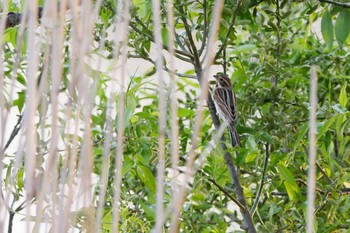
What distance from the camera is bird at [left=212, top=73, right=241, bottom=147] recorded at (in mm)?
1498

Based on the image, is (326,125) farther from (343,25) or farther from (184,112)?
(184,112)

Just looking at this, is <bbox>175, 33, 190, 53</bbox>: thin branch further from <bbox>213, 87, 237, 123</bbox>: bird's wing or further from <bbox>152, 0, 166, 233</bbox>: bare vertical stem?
<bbox>152, 0, 166, 233</bbox>: bare vertical stem

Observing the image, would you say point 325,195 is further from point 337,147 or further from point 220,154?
point 337,147

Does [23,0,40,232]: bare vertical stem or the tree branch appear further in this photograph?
the tree branch

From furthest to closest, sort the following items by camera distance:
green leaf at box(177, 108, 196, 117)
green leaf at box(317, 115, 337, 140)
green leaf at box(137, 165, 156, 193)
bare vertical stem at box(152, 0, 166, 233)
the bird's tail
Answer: green leaf at box(177, 108, 196, 117), the bird's tail, green leaf at box(137, 165, 156, 193), green leaf at box(317, 115, 337, 140), bare vertical stem at box(152, 0, 166, 233)

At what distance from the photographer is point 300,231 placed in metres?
1.59


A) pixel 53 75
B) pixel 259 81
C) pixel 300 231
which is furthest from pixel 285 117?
pixel 53 75

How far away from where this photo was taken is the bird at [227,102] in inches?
59.0

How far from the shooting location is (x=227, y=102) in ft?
5.54

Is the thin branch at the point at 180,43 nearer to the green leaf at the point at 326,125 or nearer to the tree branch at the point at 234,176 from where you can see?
the tree branch at the point at 234,176

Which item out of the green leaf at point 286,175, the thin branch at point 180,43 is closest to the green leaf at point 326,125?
the green leaf at point 286,175

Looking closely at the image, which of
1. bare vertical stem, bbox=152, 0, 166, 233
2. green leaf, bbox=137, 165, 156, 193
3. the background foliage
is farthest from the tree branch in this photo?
bare vertical stem, bbox=152, 0, 166, 233

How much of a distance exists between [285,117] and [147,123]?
0.24 metres

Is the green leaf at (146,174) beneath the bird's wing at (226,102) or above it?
beneath
